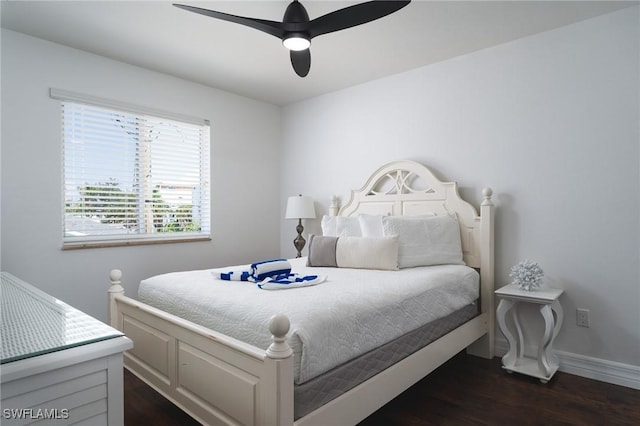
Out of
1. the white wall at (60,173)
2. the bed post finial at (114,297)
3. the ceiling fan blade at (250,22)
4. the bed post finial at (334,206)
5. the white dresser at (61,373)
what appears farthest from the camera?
the bed post finial at (334,206)

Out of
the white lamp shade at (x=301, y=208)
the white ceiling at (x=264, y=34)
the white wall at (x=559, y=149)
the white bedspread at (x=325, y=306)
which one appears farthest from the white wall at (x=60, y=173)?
the white wall at (x=559, y=149)

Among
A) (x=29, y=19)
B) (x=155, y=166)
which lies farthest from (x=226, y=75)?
(x=29, y=19)

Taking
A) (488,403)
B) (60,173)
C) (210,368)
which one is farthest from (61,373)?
(60,173)

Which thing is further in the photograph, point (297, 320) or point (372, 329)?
point (372, 329)

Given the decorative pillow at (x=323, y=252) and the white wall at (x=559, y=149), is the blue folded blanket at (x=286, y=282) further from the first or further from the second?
the white wall at (x=559, y=149)

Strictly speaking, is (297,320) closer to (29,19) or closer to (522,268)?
(522,268)

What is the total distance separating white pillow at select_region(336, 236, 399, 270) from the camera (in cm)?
277

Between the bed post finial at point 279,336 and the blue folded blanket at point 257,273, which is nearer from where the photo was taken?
the bed post finial at point 279,336

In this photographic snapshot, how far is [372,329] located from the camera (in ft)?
6.01

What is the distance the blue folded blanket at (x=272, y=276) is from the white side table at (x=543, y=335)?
1.42 meters

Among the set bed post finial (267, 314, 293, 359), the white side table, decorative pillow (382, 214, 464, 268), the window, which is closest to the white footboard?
bed post finial (267, 314, 293, 359)

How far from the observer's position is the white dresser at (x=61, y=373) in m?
0.84

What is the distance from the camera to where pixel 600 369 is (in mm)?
2580

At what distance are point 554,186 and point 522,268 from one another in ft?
2.22
